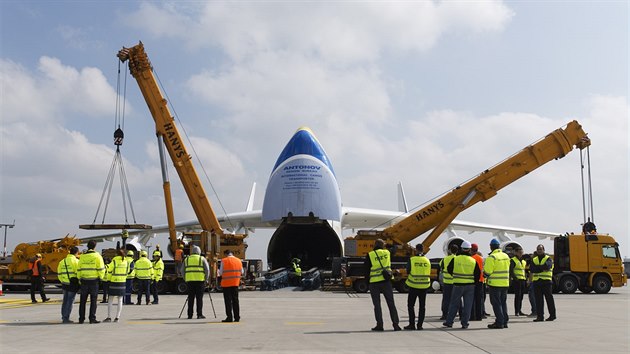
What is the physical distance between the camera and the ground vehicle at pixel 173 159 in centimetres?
2334

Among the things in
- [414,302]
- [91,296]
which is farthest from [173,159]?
[414,302]

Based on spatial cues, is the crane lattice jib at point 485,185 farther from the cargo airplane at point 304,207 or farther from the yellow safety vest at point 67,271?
the yellow safety vest at point 67,271

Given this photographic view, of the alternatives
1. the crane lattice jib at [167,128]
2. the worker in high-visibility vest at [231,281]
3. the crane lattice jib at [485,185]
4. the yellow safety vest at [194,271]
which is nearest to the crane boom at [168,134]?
the crane lattice jib at [167,128]

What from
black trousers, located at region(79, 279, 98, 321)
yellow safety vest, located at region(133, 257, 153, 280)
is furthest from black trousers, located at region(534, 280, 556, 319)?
yellow safety vest, located at region(133, 257, 153, 280)

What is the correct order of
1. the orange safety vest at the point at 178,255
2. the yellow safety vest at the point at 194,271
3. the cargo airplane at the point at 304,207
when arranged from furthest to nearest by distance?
1. the cargo airplane at the point at 304,207
2. the orange safety vest at the point at 178,255
3. the yellow safety vest at the point at 194,271

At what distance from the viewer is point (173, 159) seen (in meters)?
23.8

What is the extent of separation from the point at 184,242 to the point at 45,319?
1149 centimetres

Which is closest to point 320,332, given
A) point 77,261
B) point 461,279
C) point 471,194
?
point 461,279

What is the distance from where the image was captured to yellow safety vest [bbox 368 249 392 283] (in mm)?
11023

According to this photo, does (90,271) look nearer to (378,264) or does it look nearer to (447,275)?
(378,264)

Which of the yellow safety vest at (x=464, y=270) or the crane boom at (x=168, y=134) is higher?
the crane boom at (x=168, y=134)

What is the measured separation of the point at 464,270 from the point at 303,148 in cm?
2266

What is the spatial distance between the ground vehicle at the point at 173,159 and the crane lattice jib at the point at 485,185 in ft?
24.8

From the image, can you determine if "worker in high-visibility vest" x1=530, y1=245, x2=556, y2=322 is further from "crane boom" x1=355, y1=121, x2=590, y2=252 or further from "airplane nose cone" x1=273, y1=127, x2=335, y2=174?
"airplane nose cone" x1=273, y1=127, x2=335, y2=174
